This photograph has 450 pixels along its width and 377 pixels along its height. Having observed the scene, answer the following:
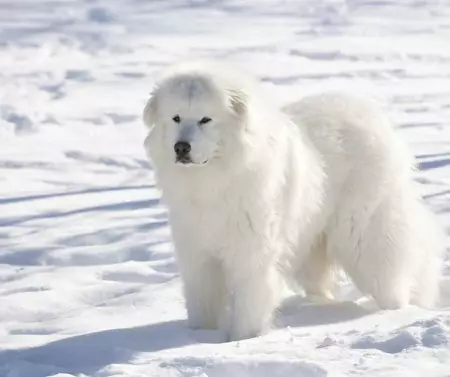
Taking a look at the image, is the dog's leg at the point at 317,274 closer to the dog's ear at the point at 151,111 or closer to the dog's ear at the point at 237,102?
the dog's ear at the point at 237,102

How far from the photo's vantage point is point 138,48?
1812 cm

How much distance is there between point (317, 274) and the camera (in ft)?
21.6

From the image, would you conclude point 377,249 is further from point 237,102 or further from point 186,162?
point 186,162

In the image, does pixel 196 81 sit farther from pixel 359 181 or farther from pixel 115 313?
pixel 115 313

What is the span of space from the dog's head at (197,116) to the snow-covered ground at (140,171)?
104 centimetres

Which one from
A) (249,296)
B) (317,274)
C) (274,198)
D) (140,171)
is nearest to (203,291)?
(249,296)

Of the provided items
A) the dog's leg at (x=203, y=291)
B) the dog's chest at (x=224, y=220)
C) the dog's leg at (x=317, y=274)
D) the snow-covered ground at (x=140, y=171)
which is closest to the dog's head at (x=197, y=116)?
the dog's chest at (x=224, y=220)

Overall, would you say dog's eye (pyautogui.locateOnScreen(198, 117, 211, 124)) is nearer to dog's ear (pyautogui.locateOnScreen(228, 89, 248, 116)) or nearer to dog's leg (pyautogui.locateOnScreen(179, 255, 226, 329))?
dog's ear (pyautogui.locateOnScreen(228, 89, 248, 116))

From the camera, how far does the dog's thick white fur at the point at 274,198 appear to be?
5.20 metres

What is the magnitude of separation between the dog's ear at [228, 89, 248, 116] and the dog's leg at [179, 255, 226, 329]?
0.90m

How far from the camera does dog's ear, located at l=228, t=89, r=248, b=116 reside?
5230 mm

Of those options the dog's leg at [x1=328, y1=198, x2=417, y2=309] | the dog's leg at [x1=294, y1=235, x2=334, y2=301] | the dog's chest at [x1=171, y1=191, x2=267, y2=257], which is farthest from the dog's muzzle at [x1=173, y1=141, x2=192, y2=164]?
the dog's leg at [x1=294, y1=235, x2=334, y2=301]

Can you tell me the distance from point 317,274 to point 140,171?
17.3 feet

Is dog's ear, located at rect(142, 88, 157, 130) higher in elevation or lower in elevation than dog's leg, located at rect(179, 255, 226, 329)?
higher
